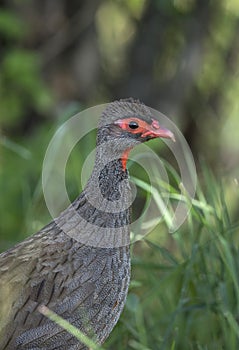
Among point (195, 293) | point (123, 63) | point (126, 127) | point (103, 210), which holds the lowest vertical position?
point (123, 63)

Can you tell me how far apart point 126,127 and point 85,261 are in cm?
51

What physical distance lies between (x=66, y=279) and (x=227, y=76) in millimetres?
4590

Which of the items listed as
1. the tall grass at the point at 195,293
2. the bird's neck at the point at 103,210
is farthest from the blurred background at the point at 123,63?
the bird's neck at the point at 103,210

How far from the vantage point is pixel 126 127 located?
11.6ft

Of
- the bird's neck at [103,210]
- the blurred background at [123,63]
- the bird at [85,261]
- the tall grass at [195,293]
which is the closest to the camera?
the bird at [85,261]

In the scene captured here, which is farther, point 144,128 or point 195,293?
point 195,293

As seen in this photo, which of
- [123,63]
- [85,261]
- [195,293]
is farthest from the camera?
[123,63]

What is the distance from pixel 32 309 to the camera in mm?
3432

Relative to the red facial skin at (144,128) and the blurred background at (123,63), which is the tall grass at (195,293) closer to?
the red facial skin at (144,128)

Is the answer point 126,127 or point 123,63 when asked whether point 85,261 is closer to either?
point 126,127

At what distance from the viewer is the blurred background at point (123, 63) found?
259 inches

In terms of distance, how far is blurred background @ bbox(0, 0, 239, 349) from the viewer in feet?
21.6

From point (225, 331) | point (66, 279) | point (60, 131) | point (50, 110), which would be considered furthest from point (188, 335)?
point (50, 110)

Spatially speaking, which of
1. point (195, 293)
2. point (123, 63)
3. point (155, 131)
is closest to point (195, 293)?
point (195, 293)
